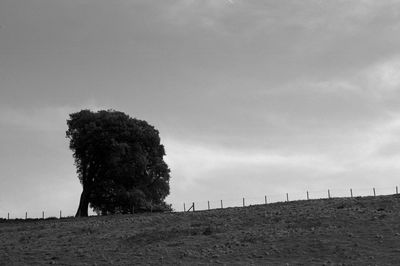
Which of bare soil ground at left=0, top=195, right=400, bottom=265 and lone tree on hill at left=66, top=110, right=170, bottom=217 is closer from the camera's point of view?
bare soil ground at left=0, top=195, right=400, bottom=265

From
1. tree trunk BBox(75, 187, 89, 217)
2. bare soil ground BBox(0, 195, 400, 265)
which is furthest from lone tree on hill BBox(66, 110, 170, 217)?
bare soil ground BBox(0, 195, 400, 265)

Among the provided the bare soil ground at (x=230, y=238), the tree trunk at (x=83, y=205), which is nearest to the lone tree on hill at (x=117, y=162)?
the tree trunk at (x=83, y=205)

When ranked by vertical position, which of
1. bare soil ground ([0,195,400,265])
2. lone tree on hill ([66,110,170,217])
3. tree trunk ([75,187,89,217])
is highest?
lone tree on hill ([66,110,170,217])

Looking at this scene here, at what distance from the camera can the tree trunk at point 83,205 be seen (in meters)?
80.5

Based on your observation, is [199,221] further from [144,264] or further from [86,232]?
[144,264]

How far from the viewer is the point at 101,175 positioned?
8188cm

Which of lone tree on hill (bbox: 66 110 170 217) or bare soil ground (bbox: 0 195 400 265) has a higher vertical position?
lone tree on hill (bbox: 66 110 170 217)

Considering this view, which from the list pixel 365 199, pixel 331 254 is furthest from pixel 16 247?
pixel 365 199

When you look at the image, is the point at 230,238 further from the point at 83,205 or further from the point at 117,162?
the point at 83,205

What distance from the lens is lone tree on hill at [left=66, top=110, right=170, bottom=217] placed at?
3147 inches

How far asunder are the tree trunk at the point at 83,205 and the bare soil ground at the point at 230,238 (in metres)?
19.6

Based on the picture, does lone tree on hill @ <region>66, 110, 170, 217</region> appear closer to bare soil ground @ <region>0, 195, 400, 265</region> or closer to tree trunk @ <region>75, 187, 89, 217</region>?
tree trunk @ <region>75, 187, 89, 217</region>

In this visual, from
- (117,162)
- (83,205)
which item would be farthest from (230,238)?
(83,205)

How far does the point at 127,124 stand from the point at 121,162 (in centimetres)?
684
